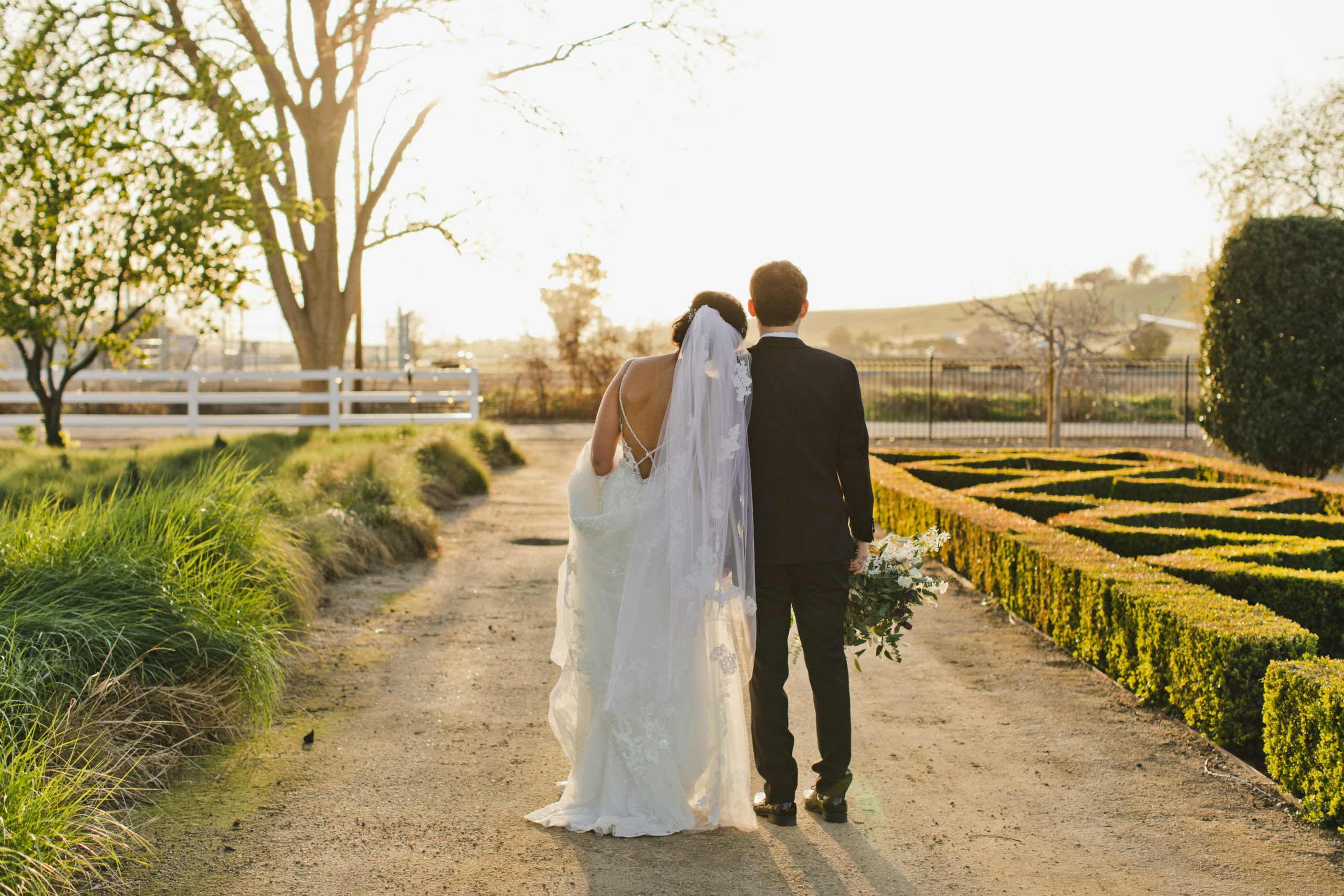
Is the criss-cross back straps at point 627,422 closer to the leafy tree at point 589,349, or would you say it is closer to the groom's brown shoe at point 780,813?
the groom's brown shoe at point 780,813

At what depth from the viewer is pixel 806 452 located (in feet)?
11.9

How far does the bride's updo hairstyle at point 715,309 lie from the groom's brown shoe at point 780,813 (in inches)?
68.1

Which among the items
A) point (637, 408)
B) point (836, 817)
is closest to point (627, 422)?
point (637, 408)

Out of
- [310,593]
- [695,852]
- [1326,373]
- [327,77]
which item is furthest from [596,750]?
[327,77]

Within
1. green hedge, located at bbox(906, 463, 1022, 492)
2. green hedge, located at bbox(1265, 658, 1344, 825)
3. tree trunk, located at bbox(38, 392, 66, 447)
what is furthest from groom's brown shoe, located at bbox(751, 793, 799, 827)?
tree trunk, located at bbox(38, 392, 66, 447)

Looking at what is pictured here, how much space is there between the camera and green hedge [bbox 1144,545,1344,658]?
545cm

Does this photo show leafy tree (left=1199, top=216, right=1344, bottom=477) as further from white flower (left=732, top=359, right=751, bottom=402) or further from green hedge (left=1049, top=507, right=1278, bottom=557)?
white flower (left=732, top=359, right=751, bottom=402)

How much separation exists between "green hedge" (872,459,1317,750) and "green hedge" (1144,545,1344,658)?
0.31 meters

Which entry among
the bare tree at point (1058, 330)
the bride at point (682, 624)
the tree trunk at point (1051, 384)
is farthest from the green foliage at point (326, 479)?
the tree trunk at point (1051, 384)

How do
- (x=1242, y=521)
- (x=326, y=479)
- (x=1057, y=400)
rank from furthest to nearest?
(x=1057, y=400), (x=326, y=479), (x=1242, y=521)

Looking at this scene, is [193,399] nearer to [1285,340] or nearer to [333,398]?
[333,398]

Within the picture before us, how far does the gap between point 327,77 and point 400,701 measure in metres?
14.5

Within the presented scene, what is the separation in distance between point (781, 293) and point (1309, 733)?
2.50 metres

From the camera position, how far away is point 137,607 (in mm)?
4430
